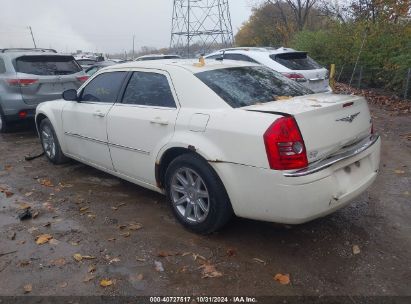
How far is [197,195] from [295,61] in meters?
5.93

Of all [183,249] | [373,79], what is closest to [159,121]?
[183,249]

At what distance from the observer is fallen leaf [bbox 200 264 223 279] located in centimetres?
327

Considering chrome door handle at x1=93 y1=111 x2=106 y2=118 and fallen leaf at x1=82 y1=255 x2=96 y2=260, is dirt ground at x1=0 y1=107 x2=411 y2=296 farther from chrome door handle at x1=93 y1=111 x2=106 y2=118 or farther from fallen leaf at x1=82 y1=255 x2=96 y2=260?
chrome door handle at x1=93 y1=111 x2=106 y2=118

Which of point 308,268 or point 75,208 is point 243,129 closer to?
point 308,268

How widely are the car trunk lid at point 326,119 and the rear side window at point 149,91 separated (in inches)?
38.3

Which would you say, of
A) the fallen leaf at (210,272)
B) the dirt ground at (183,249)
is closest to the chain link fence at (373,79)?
the dirt ground at (183,249)

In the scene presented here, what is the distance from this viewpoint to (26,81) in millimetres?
7961

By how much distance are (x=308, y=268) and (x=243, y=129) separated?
1.24 meters

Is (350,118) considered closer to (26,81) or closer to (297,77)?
(297,77)

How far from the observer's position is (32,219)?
4477 millimetres

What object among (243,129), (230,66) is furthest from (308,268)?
(230,66)

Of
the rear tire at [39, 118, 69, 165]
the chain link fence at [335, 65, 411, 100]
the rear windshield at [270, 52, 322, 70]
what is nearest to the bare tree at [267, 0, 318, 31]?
the chain link fence at [335, 65, 411, 100]

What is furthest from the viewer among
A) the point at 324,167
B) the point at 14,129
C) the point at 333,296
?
the point at 14,129

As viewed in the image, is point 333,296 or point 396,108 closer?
point 333,296
